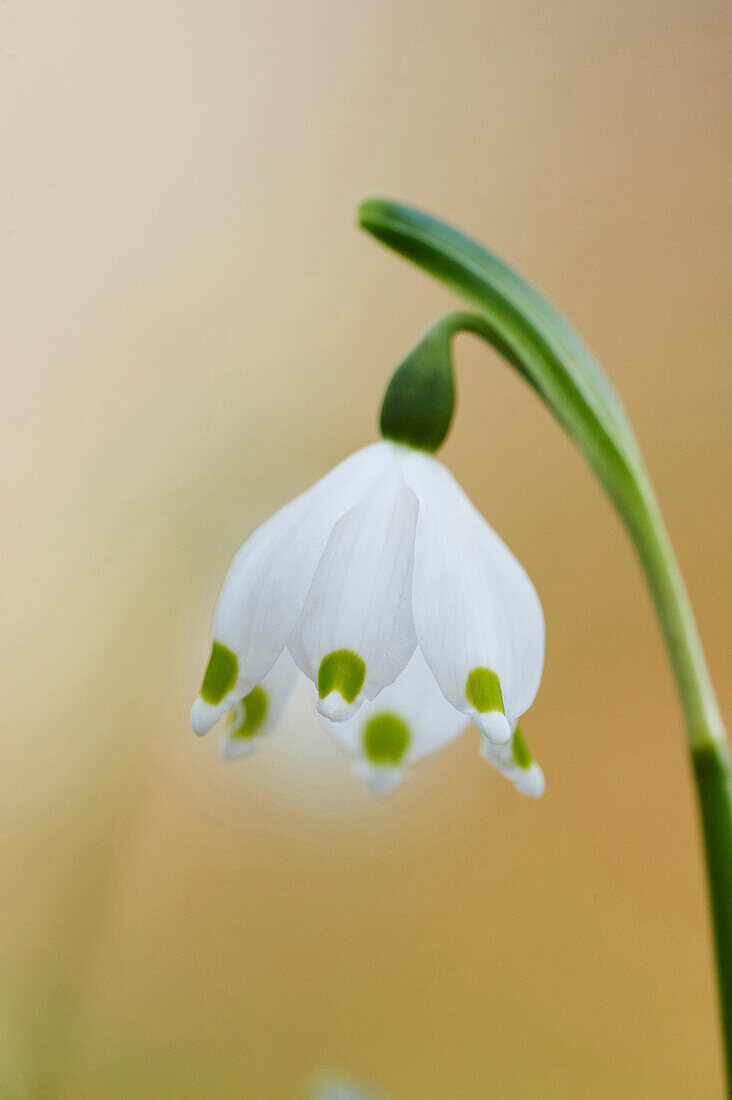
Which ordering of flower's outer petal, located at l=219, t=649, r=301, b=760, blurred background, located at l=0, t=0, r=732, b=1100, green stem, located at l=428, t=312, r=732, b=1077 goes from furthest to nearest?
blurred background, located at l=0, t=0, r=732, b=1100 < flower's outer petal, located at l=219, t=649, r=301, b=760 < green stem, located at l=428, t=312, r=732, b=1077

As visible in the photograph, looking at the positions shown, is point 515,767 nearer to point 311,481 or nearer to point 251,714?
point 251,714

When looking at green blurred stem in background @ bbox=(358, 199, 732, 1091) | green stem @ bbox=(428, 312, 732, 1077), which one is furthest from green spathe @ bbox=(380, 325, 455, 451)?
green stem @ bbox=(428, 312, 732, 1077)

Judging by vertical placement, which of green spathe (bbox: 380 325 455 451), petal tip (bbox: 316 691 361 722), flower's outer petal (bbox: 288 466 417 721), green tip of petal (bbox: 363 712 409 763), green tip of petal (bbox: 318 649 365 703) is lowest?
green tip of petal (bbox: 363 712 409 763)

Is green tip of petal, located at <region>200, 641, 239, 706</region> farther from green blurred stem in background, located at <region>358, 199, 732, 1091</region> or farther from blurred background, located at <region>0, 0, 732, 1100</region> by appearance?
blurred background, located at <region>0, 0, 732, 1100</region>

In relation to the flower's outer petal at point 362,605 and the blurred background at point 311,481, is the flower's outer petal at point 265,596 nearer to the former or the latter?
the flower's outer petal at point 362,605

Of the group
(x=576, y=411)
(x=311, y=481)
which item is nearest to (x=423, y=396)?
(x=576, y=411)

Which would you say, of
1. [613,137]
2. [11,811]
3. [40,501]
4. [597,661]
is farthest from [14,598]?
[613,137]
